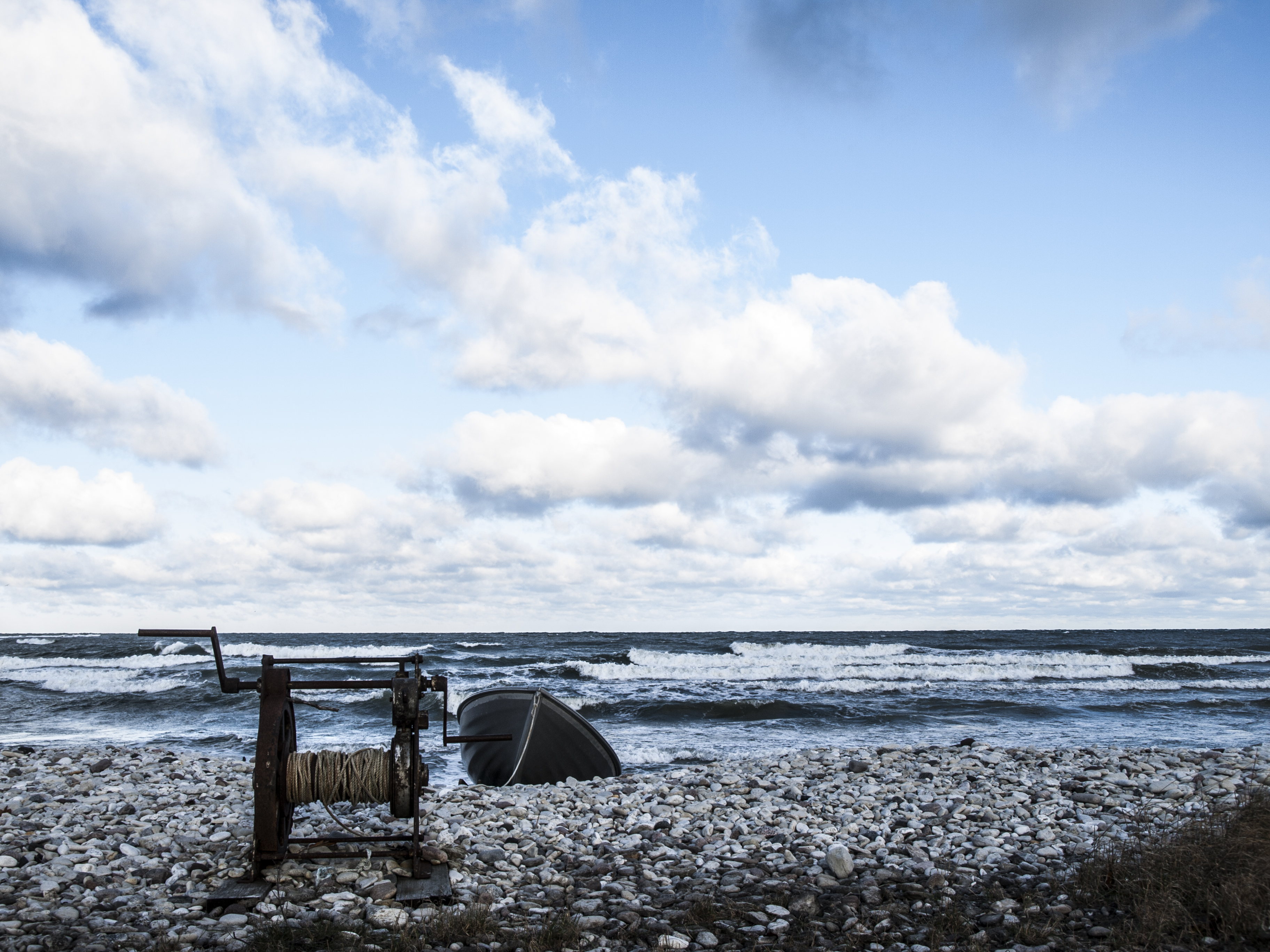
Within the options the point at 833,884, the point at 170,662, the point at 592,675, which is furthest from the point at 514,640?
the point at 833,884

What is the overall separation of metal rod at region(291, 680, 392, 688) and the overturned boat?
523 cm

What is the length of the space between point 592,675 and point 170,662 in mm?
24736

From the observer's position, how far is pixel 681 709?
862 inches

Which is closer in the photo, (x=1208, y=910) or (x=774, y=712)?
(x=1208, y=910)

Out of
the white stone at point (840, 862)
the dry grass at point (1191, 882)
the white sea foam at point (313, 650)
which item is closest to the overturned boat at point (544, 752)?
the white stone at point (840, 862)

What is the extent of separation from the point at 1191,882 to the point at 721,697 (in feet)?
59.9

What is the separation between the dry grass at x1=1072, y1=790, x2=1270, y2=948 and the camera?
5.70 metres

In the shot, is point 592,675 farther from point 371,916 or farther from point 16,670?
point 371,916

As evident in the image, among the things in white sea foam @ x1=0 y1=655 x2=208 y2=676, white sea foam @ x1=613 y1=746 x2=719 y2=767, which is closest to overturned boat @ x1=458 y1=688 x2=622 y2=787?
white sea foam @ x1=613 y1=746 x2=719 y2=767

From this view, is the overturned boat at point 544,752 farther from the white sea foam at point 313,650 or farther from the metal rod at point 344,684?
the white sea foam at point 313,650

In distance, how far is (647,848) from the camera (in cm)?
830

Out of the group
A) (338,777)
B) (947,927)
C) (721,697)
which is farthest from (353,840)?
(721,697)

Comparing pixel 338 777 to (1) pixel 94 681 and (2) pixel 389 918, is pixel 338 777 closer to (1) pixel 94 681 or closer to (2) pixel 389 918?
(2) pixel 389 918

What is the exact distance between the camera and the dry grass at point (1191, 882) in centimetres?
570
